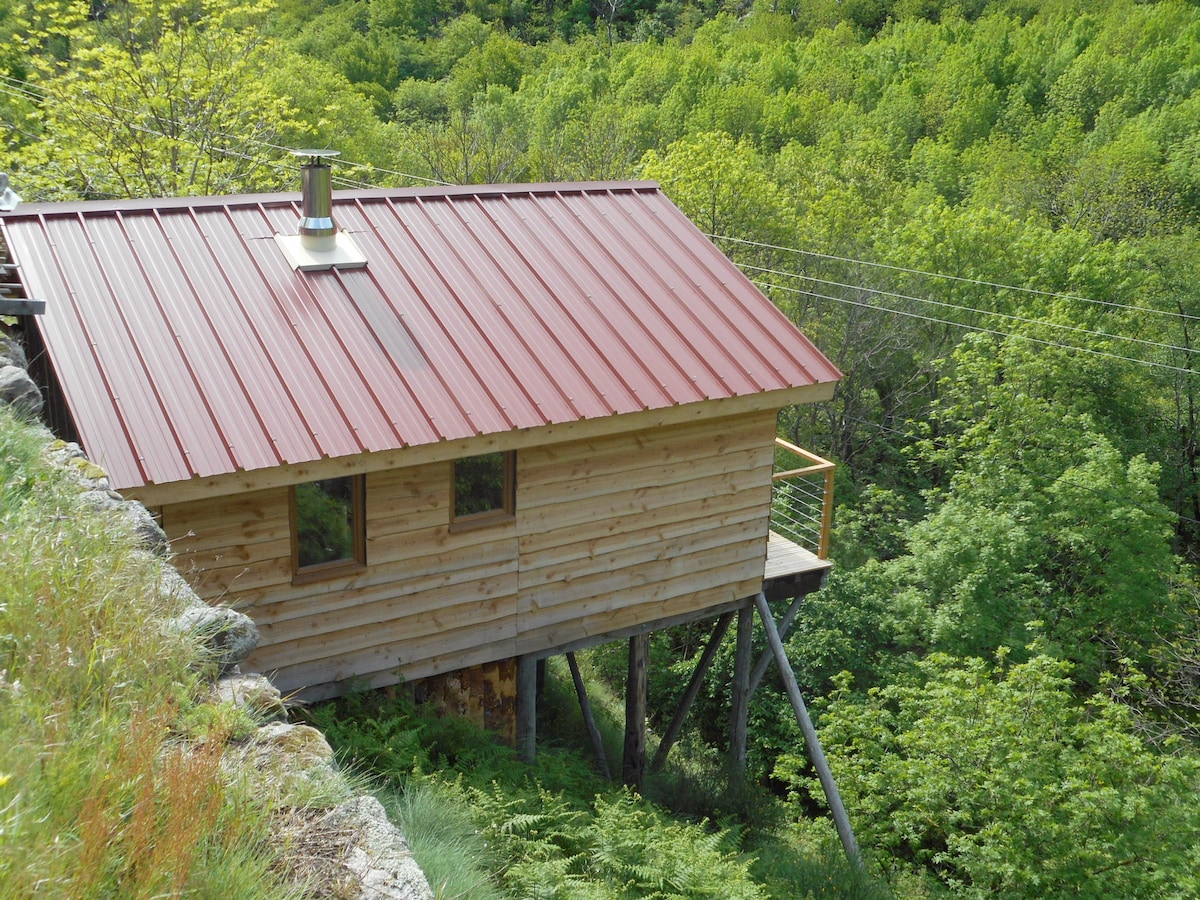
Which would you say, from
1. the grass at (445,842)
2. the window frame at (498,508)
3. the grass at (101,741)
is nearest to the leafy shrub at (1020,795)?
the window frame at (498,508)

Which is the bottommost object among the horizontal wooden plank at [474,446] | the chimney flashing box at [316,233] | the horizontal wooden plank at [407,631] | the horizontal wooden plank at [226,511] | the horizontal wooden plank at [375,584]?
the horizontal wooden plank at [407,631]

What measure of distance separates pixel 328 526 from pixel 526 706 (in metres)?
3.03

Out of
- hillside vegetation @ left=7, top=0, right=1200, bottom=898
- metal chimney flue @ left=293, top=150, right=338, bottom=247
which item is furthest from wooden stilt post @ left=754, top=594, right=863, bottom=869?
metal chimney flue @ left=293, top=150, right=338, bottom=247

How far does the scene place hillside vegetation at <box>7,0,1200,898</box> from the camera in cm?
1312

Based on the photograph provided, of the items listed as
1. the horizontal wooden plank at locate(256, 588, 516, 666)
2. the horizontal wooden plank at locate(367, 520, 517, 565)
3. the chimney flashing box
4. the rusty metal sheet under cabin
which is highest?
the chimney flashing box

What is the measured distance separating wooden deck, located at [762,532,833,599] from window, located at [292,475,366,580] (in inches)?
190

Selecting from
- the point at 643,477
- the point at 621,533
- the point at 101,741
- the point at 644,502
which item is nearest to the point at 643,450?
the point at 643,477

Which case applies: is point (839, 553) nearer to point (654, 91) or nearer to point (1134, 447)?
point (1134, 447)

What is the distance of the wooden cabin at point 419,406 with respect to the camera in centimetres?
829

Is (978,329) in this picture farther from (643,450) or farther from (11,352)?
(11,352)

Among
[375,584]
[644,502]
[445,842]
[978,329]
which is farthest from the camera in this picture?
[978,329]

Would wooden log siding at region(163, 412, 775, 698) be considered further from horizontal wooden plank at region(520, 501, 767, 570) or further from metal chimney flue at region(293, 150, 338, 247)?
metal chimney flue at region(293, 150, 338, 247)

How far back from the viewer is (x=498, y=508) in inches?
384

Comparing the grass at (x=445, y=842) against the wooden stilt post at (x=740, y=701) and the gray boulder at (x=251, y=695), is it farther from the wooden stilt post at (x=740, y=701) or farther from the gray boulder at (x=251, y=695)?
the wooden stilt post at (x=740, y=701)
